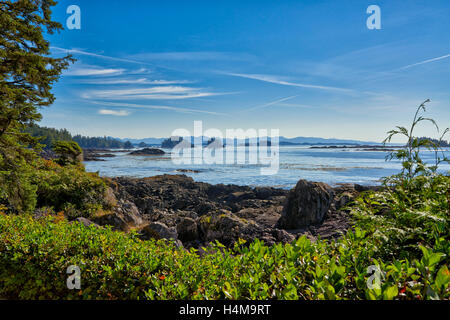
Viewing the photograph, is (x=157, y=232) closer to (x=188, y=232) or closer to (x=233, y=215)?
(x=188, y=232)

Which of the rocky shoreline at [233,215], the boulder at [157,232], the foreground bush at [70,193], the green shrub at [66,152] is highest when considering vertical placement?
the green shrub at [66,152]

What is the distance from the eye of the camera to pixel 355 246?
2.67 metres

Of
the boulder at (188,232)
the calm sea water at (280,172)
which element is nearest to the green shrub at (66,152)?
the boulder at (188,232)

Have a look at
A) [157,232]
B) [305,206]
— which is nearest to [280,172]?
[305,206]

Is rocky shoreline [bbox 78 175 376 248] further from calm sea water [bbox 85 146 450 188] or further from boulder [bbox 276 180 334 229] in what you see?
calm sea water [bbox 85 146 450 188]

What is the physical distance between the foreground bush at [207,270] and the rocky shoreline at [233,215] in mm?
420

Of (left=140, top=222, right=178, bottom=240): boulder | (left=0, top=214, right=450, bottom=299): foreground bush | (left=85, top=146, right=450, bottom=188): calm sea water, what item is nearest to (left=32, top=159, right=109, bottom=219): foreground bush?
(left=140, top=222, right=178, bottom=240): boulder

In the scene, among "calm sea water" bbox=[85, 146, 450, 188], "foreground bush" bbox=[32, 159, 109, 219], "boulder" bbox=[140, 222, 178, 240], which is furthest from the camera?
"calm sea water" bbox=[85, 146, 450, 188]

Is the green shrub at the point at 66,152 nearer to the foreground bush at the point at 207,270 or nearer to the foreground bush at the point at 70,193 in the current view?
the foreground bush at the point at 70,193

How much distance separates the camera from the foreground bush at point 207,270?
76.8 inches

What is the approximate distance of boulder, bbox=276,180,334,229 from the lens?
526 inches

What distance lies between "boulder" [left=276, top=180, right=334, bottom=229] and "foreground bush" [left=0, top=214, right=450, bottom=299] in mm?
10632

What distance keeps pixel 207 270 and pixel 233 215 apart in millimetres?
7298

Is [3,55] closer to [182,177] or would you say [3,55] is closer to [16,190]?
[16,190]
